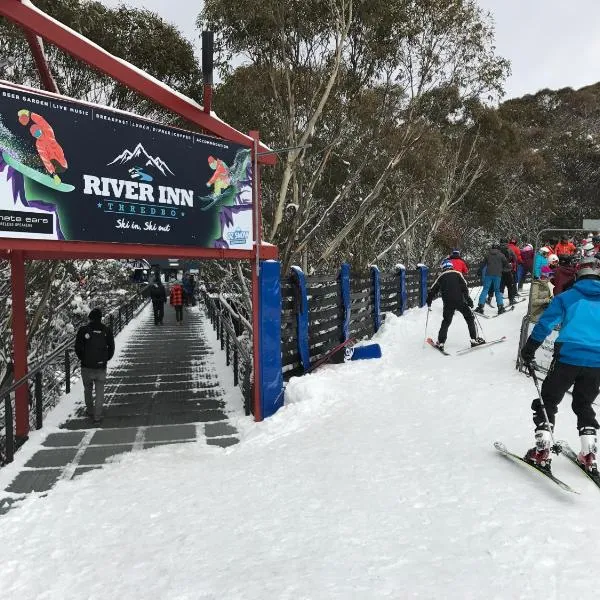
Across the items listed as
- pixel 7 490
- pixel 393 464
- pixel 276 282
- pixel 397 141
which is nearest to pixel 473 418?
pixel 393 464

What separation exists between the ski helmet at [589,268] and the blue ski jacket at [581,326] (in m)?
0.05

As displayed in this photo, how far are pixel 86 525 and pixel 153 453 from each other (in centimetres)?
192

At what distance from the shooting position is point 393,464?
16.9ft

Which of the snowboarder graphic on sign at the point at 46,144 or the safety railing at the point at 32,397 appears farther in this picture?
the safety railing at the point at 32,397

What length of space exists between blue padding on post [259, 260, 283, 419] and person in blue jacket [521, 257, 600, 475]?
392 centimetres

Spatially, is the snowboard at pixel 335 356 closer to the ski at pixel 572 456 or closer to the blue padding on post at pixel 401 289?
the ski at pixel 572 456

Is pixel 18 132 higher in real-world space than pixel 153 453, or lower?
higher

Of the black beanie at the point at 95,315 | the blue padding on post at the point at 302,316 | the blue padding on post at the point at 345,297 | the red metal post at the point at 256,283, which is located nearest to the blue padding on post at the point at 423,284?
the blue padding on post at the point at 345,297

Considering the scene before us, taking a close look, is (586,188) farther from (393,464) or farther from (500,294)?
(393,464)

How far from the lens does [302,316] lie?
360 inches

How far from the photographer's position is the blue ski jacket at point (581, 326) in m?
4.29

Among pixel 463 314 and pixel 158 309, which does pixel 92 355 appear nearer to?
pixel 463 314

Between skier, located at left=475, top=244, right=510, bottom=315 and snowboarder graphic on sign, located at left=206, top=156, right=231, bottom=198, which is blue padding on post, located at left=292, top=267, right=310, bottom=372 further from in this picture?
skier, located at left=475, top=244, right=510, bottom=315

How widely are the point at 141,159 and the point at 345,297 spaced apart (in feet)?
17.7
